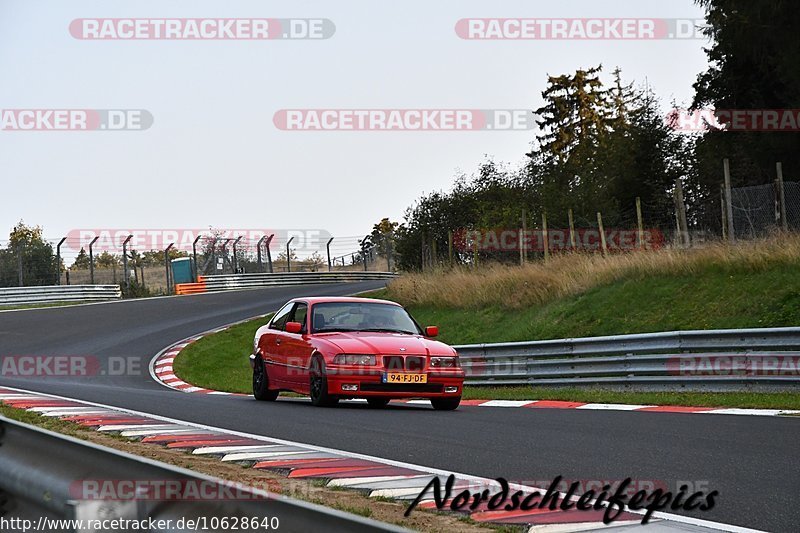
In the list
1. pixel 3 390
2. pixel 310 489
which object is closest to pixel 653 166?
pixel 3 390

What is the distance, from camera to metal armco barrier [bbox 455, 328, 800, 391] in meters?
13.6

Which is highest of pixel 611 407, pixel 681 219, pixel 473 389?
pixel 681 219

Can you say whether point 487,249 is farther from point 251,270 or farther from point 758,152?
point 251,270

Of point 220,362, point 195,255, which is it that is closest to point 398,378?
point 220,362

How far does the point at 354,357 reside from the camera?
12336mm

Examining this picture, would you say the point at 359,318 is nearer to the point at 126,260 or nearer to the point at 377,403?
the point at 377,403

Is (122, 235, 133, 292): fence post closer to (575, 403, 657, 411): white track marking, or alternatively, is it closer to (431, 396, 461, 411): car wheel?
(431, 396, 461, 411): car wheel

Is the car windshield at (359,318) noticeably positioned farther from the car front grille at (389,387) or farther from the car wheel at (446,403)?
the car front grille at (389,387)

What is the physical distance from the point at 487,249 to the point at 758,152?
8.80 metres

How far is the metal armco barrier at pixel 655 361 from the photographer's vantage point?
13.6 meters

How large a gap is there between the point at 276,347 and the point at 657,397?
196 inches

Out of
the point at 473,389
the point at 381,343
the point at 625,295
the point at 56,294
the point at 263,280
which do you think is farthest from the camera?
the point at 263,280

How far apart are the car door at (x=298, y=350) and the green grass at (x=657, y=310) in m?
7.11

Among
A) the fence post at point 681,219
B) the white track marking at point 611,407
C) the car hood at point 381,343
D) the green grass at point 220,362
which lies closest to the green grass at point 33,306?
the green grass at point 220,362
